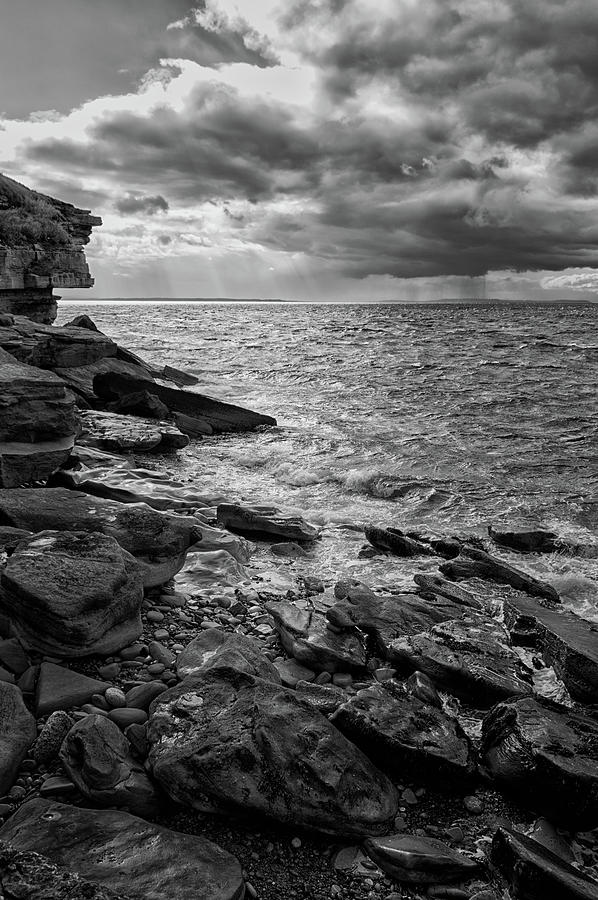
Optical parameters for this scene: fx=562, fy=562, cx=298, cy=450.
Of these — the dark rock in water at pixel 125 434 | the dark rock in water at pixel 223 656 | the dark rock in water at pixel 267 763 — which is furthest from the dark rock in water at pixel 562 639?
the dark rock in water at pixel 125 434

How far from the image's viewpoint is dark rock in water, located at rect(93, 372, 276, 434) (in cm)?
1858

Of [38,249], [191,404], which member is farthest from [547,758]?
[38,249]

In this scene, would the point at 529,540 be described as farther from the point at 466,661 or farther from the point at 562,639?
the point at 466,661

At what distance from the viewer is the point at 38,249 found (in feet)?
79.0

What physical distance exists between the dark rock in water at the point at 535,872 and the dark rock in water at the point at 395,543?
576cm

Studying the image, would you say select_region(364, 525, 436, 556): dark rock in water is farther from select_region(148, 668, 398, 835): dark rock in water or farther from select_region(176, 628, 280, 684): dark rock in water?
select_region(148, 668, 398, 835): dark rock in water

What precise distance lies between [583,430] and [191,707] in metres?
18.3

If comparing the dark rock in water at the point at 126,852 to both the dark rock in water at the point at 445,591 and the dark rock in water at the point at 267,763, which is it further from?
the dark rock in water at the point at 445,591

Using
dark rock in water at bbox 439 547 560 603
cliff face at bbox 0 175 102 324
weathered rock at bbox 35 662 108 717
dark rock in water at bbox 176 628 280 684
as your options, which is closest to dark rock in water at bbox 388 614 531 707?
dark rock in water at bbox 176 628 280 684

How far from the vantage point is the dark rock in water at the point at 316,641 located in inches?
215

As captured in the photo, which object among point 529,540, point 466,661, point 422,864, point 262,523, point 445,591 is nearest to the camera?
point 422,864

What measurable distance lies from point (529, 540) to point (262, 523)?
4702mm

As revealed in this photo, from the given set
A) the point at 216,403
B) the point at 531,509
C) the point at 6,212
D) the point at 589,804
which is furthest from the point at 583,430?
the point at 6,212

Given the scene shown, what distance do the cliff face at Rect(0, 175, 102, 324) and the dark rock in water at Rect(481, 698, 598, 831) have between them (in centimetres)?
2497
